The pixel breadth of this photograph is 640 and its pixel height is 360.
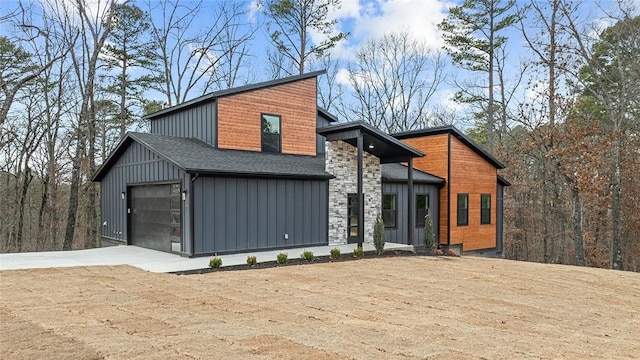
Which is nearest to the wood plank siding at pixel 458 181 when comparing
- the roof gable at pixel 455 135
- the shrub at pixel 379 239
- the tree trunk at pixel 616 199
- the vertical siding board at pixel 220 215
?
the roof gable at pixel 455 135

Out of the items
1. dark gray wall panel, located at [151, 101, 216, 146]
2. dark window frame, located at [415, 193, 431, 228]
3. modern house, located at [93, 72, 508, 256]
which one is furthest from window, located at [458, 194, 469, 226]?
dark gray wall panel, located at [151, 101, 216, 146]

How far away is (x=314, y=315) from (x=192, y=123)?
10.5 meters

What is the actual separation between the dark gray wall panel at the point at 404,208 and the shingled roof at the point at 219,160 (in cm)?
303

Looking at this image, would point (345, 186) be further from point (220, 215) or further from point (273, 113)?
point (220, 215)

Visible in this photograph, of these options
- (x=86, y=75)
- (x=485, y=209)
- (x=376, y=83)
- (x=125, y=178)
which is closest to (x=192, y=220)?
(x=125, y=178)

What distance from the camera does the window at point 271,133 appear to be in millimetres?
14156

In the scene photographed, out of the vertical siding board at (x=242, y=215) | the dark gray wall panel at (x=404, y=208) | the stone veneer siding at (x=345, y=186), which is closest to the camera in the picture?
the vertical siding board at (x=242, y=215)

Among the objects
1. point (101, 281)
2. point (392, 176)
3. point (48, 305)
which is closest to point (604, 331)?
point (48, 305)

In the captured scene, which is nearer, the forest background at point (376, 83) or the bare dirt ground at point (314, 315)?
the bare dirt ground at point (314, 315)

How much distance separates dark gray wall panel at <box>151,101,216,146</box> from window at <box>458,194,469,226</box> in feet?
31.2

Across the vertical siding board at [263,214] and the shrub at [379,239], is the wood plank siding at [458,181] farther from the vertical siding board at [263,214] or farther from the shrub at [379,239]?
the vertical siding board at [263,214]

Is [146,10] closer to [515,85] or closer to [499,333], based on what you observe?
[515,85]

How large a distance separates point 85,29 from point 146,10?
4.28 meters

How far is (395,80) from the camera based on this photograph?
90.9 ft
